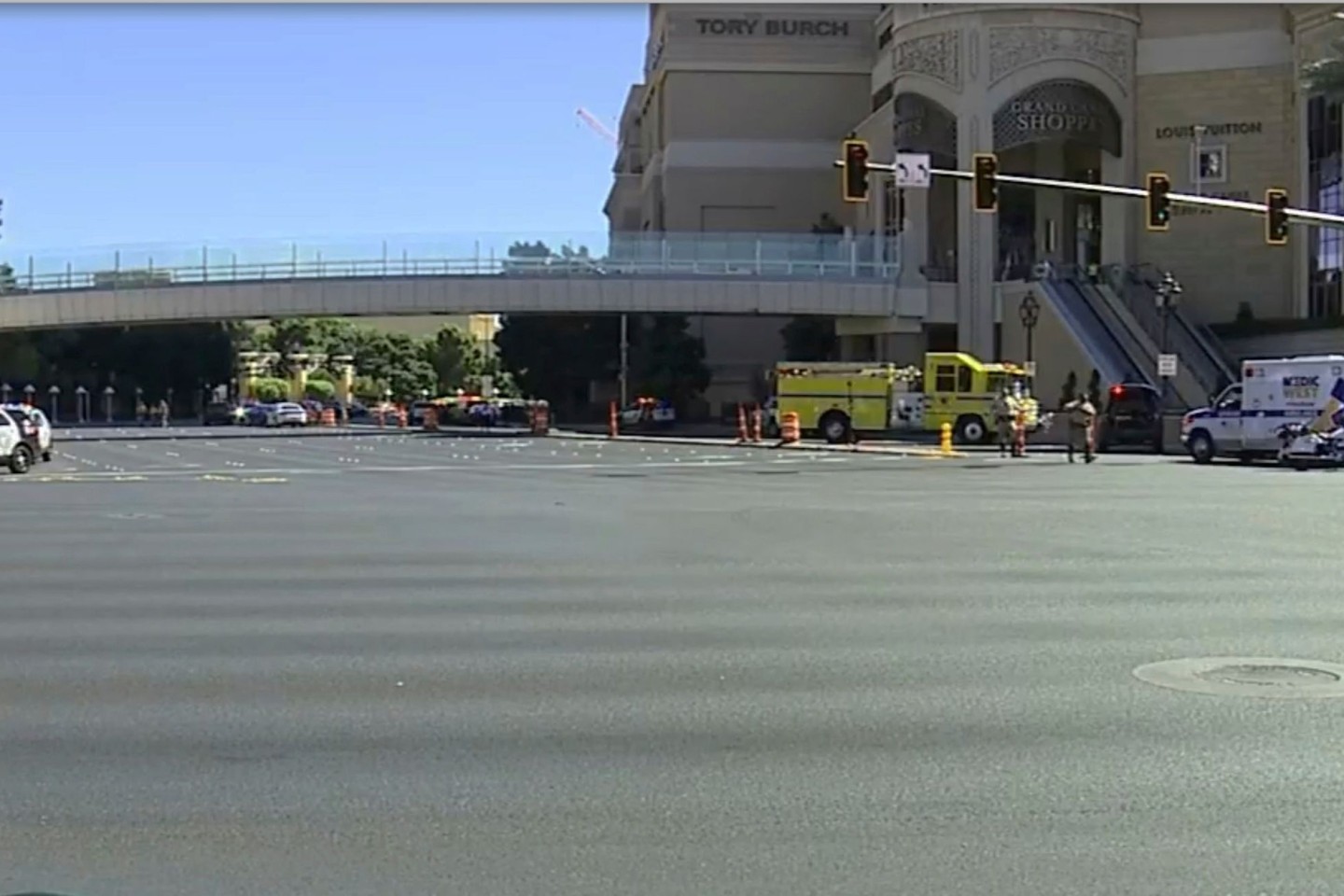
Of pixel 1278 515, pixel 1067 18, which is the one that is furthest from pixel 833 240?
pixel 1278 515

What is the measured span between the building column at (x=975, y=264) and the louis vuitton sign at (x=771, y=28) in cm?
2197

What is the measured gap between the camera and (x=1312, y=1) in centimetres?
5962

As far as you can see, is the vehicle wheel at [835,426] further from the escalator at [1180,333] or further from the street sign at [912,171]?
the street sign at [912,171]

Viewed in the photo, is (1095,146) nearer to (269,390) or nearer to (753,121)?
(753,121)

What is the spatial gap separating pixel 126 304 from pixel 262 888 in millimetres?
61988

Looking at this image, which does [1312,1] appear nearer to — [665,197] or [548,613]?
[665,197]

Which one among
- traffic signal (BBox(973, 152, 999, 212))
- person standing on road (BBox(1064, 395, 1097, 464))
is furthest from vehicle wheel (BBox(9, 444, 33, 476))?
person standing on road (BBox(1064, 395, 1097, 464))

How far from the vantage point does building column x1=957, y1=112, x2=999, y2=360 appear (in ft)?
213

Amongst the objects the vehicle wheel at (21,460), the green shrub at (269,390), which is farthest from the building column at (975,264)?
the green shrub at (269,390)

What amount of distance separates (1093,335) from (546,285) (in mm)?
20004

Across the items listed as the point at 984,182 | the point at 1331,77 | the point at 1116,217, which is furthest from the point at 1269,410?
the point at 1116,217

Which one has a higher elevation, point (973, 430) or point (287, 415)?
point (287, 415)

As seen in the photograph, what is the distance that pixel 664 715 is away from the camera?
28.4ft

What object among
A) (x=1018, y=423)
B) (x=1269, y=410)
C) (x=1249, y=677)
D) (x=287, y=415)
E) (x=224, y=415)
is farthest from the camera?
(x=224, y=415)
